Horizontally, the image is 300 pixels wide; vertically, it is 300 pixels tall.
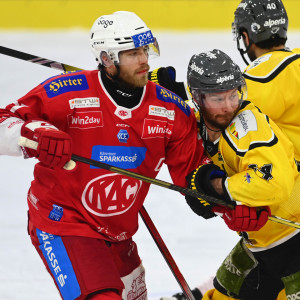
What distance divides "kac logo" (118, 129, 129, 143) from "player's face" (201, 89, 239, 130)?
1.04 feet

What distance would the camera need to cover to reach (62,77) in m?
2.89

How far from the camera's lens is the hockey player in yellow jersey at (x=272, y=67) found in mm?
3045

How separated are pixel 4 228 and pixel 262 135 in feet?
6.06

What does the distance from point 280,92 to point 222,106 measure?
0.93 feet

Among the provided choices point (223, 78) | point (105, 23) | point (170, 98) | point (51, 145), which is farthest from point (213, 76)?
point (51, 145)

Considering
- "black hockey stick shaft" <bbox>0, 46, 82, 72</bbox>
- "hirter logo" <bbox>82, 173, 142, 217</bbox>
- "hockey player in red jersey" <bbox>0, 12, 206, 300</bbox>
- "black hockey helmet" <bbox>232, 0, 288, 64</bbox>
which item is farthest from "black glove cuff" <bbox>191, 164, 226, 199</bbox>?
"black hockey stick shaft" <bbox>0, 46, 82, 72</bbox>

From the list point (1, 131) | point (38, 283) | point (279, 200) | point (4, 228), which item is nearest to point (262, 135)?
point (279, 200)

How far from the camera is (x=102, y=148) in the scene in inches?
114

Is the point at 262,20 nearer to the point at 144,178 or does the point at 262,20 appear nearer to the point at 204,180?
the point at 204,180

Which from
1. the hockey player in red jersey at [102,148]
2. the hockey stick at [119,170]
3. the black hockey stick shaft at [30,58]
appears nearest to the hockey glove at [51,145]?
the hockey stick at [119,170]

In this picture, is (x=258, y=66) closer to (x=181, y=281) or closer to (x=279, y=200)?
(x=279, y=200)

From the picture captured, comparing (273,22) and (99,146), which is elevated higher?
(273,22)

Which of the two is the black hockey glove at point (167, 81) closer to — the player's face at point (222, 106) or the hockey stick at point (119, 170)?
the player's face at point (222, 106)

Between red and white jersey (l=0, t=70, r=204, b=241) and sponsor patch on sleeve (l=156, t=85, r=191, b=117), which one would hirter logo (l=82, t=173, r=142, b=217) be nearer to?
red and white jersey (l=0, t=70, r=204, b=241)
